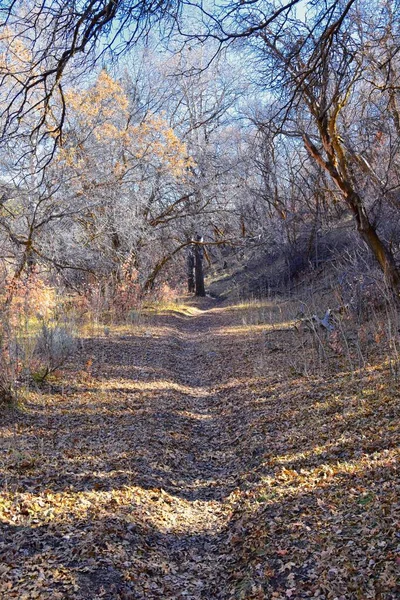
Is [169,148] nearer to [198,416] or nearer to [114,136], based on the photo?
[114,136]

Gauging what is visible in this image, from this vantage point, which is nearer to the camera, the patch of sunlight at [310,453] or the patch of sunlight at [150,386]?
the patch of sunlight at [310,453]

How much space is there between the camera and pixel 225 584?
362 cm

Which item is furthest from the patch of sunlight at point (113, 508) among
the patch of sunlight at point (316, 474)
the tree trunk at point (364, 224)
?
the tree trunk at point (364, 224)

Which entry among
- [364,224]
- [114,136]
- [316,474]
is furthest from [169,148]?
[316,474]

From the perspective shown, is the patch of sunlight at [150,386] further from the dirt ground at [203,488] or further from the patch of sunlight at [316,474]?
the patch of sunlight at [316,474]

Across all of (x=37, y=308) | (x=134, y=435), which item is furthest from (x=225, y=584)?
(x=37, y=308)

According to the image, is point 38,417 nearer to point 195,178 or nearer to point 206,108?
point 195,178

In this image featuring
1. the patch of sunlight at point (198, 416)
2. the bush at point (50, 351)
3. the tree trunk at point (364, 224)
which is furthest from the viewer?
the tree trunk at point (364, 224)

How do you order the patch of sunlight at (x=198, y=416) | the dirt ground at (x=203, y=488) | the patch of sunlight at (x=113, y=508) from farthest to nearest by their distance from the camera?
1. the patch of sunlight at (x=198, y=416)
2. the patch of sunlight at (x=113, y=508)
3. the dirt ground at (x=203, y=488)

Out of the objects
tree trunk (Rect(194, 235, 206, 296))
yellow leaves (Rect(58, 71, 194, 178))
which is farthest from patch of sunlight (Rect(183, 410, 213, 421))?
tree trunk (Rect(194, 235, 206, 296))

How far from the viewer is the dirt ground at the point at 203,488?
3477 millimetres

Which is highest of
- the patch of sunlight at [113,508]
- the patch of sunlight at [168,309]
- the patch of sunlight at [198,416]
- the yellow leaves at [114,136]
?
the yellow leaves at [114,136]

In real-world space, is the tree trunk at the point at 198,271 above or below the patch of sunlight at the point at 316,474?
above

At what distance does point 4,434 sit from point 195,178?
1465 cm
